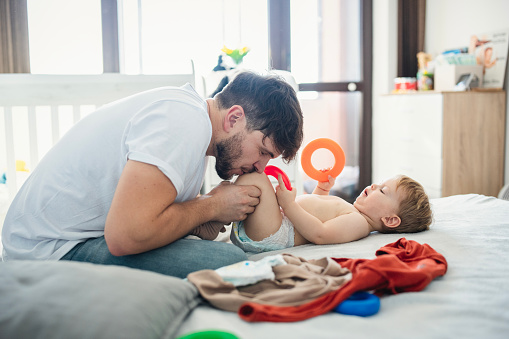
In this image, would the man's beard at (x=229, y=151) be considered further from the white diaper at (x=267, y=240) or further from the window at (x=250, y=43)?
the window at (x=250, y=43)

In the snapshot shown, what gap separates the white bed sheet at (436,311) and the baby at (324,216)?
90 millimetres

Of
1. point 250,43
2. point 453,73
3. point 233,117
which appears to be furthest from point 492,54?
point 233,117

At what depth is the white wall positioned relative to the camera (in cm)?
319

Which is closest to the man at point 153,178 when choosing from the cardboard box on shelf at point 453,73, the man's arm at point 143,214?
the man's arm at point 143,214

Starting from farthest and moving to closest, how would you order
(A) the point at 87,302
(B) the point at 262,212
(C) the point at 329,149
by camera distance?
(C) the point at 329,149 → (B) the point at 262,212 → (A) the point at 87,302

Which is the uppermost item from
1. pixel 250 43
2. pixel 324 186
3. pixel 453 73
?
pixel 250 43

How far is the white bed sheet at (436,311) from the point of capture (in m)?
0.81

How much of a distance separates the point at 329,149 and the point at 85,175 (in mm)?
845

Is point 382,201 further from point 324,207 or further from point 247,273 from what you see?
point 247,273

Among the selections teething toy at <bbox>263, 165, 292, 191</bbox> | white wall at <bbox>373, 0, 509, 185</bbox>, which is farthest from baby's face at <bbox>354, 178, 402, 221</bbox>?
white wall at <bbox>373, 0, 509, 185</bbox>

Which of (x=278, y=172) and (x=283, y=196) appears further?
(x=278, y=172)

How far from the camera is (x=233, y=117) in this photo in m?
1.33

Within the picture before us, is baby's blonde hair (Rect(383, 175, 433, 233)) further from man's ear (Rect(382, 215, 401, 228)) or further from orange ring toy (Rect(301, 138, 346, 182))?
orange ring toy (Rect(301, 138, 346, 182))

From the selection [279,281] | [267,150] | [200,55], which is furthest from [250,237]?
[200,55]
